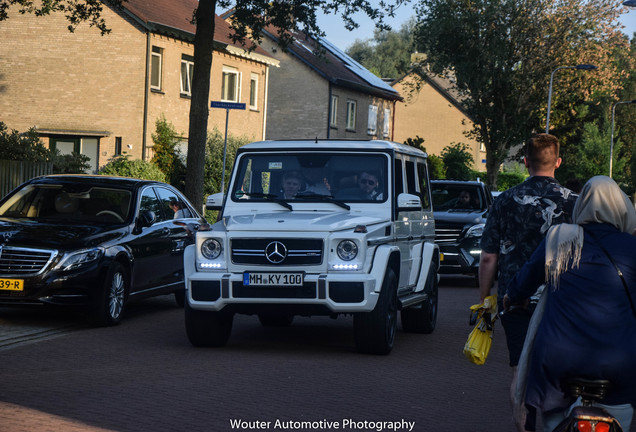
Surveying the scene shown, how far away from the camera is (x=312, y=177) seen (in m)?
10.8

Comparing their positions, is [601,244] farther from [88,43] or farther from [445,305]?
[88,43]

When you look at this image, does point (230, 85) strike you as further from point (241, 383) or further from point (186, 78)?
point (241, 383)

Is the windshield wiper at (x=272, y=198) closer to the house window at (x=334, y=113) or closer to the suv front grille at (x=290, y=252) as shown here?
the suv front grille at (x=290, y=252)

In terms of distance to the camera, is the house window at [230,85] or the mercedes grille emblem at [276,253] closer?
the mercedes grille emblem at [276,253]

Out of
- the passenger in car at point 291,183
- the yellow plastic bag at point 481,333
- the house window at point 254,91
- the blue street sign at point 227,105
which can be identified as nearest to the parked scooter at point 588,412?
the yellow plastic bag at point 481,333

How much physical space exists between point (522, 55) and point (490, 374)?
42.3 meters

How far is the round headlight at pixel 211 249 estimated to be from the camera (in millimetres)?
9797

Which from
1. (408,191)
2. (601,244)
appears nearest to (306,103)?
(408,191)

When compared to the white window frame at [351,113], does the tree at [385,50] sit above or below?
above

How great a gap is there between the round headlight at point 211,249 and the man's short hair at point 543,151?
4348 mm

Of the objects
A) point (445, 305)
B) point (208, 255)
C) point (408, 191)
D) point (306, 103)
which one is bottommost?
point (445, 305)

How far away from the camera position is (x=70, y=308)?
1138 centimetres

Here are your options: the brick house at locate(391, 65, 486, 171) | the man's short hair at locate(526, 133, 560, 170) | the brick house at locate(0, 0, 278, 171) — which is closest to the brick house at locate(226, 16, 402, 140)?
the brick house at locate(0, 0, 278, 171)

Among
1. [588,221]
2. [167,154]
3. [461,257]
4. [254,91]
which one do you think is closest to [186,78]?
[167,154]
